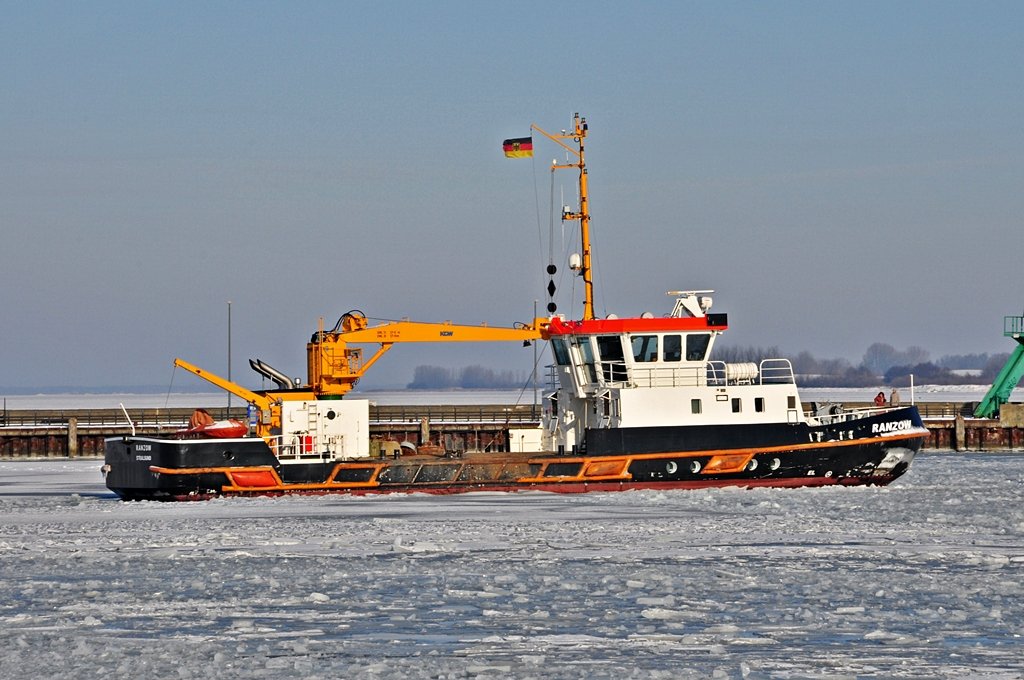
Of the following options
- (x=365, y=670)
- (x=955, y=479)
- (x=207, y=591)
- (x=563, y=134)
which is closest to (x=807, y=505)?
(x=955, y=479)

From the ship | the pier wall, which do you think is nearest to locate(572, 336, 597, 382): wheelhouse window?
the ship

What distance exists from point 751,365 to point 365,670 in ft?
67.9

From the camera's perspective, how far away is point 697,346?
3117 cm

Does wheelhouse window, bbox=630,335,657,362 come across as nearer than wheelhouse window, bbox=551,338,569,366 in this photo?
Yes

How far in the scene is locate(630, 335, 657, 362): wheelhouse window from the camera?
102 feet

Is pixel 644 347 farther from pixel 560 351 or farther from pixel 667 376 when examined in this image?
pixel 560 351

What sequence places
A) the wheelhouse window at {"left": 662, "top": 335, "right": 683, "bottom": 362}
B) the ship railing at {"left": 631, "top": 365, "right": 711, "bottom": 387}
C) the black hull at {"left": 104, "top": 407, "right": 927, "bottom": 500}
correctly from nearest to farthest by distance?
the black hull at {"left": 104, "top": 407, "right": 927, "bottom": 500}
the ship railing at {"left": 631, "top": 365, "right": 711, "bottom": 387}
the wheelhouse window at {"left": 662, "top": 335, "right": 683, "bottom": 362}

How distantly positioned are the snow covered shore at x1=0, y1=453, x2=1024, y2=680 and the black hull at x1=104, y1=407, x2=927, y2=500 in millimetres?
3260

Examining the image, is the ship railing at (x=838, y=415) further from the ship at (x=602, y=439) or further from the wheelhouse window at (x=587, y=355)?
the wheelhouse window at (x=587, y=355)

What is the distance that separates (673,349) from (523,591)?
52.6ft

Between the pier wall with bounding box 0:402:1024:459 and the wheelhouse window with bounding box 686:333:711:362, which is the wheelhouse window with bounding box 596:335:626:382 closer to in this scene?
the wheelhouse window with bounding box 686:333:711:362

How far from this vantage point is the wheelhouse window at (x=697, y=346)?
3109 centimetres

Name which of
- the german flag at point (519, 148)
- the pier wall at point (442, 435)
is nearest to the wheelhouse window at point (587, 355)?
the german flag at point (519, 148)

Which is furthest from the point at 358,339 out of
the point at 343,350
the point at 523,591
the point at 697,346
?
the point at 523,591
